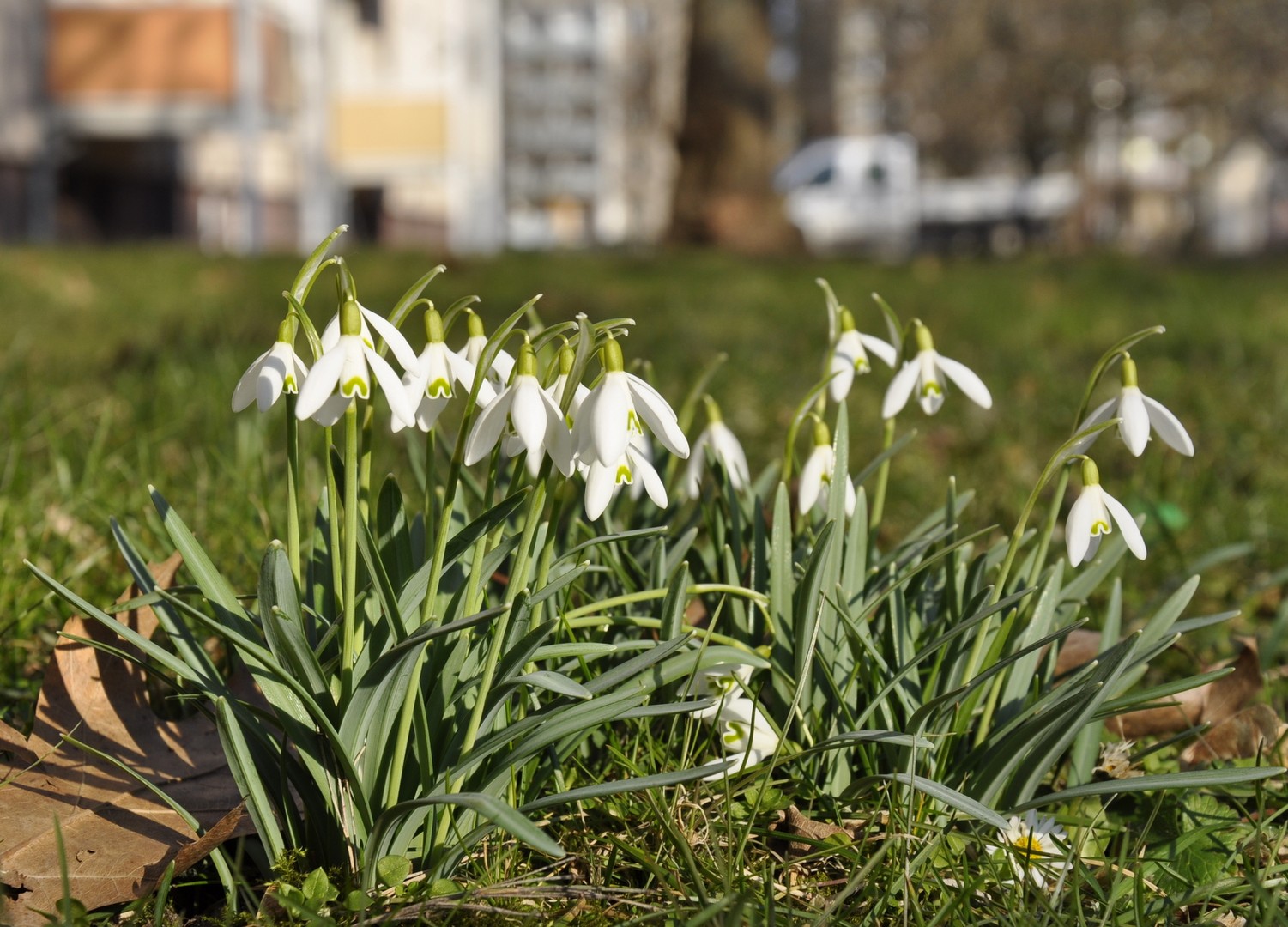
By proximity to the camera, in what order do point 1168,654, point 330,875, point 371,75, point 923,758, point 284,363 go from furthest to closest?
point 371,75 < point 1168,654 < point 923,758 < point 330,875 < point 284,363

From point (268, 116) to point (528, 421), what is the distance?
18406mm

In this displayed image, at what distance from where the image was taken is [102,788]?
1.48 metres

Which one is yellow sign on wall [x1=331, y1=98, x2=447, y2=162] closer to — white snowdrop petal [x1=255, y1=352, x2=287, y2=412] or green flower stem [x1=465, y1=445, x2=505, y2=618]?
green flower stem [x1=465, y1=445, x2=505, y2=618]

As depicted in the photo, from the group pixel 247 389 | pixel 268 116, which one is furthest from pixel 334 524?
pixel 268 116

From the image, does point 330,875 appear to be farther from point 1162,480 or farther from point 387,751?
point 1162,480

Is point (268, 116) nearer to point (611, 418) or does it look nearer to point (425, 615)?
point (425, 615)

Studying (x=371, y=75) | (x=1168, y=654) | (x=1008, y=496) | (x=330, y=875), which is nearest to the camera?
(x=330, y=875)

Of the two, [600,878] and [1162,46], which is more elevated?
[1162,46]

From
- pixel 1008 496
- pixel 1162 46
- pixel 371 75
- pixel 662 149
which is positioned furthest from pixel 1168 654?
pixel 662 149

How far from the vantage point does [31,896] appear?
134 centimetres

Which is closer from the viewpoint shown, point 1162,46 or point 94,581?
point 94,581

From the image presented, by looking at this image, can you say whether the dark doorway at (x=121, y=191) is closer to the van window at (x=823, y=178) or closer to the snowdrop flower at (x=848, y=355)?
the snowdrop flower at (x=848, y=355)

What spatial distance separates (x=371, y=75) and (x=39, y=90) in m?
9.09

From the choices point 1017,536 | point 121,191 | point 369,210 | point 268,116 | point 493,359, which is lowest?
point 1017,536
